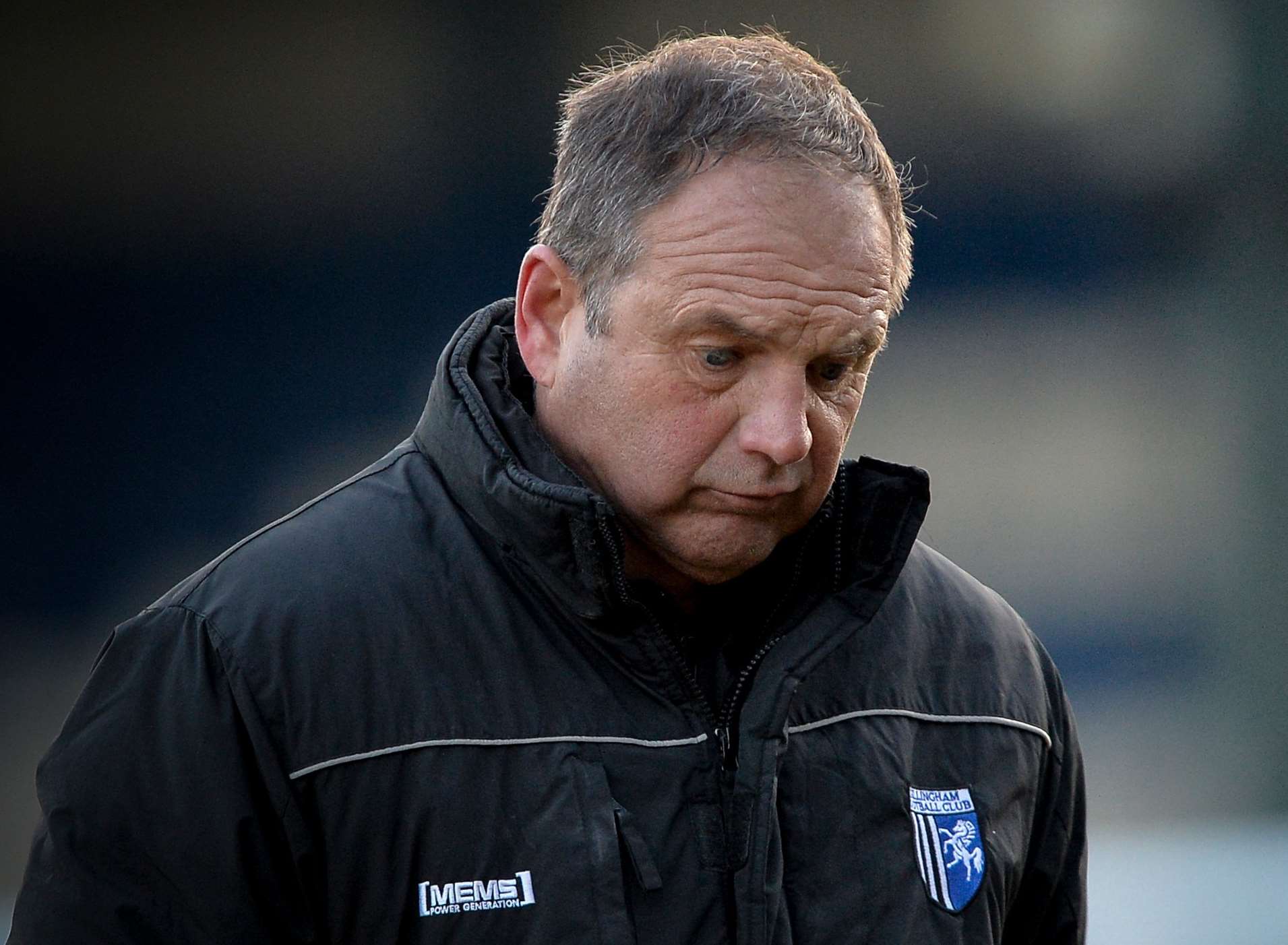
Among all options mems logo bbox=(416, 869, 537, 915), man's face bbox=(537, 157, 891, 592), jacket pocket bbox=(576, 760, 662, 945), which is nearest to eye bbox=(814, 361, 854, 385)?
man's face bbox=(537, 157, 891, 592)

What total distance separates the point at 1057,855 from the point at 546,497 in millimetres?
877

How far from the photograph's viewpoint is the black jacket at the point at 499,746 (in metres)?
1.43

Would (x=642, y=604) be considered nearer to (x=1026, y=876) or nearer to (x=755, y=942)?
(x=755, y=942)

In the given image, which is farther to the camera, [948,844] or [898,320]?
[898,320]

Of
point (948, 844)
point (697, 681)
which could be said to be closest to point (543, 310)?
point (697, 681)

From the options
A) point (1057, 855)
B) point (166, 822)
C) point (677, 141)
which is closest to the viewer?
point (166, 822)

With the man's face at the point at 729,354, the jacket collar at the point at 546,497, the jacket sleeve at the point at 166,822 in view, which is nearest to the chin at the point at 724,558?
the man's face at the point at 729,354

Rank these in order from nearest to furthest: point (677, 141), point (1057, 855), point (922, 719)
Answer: point (677, 141)
point (922, 719)
point (1057, 855)

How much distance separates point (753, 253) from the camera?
5.22 ft

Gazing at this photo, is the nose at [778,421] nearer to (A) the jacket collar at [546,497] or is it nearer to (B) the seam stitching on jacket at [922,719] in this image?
(A) the jacket collar at [546,497]

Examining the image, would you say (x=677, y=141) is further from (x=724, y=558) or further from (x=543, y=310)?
(x=724, y=558)

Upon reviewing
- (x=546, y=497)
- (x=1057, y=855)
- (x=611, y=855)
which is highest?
(x=546, y=497)

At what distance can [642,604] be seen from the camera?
1586 mm

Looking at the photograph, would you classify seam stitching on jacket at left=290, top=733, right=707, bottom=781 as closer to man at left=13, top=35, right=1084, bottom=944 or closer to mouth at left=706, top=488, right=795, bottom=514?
man at left=13, top=35, right=1084, bottom=944
